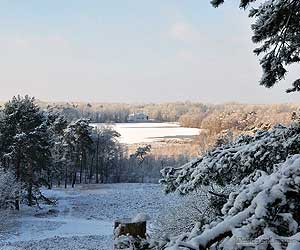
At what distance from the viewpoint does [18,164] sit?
3328 cm

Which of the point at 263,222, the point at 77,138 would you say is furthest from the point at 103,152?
the point at 263,222

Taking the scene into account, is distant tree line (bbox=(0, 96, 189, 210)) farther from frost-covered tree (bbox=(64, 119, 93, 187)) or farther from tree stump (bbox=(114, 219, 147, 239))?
tree stump (bbox=(114, 219, 147, 239))

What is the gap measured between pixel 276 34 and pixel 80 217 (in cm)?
2732

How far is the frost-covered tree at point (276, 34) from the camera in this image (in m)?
4.65

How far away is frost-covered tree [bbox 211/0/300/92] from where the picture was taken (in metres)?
4.65

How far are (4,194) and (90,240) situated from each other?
7.98 metres

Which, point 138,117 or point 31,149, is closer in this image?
point 31,149

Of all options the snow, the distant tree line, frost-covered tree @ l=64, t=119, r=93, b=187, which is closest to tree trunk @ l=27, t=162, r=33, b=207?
the distant tree line

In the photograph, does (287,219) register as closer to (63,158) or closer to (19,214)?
(19,214)

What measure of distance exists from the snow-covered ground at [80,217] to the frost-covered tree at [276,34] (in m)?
12.0

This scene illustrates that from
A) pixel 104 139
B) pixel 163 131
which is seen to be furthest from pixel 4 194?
pixel 163 131

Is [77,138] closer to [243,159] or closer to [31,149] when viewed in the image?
[31,149]

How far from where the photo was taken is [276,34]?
16.1ft

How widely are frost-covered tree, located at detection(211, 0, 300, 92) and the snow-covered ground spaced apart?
12.0 metres
